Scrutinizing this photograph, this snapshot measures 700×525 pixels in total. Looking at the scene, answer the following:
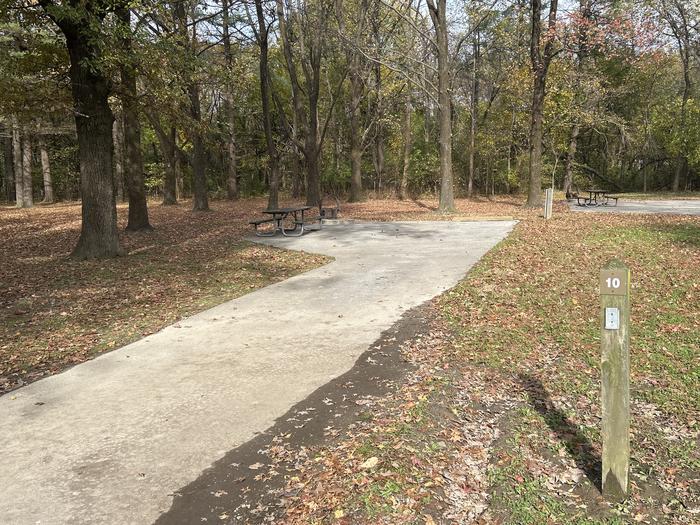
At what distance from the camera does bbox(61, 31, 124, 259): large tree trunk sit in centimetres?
944

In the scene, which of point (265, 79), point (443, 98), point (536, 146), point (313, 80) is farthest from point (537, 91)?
point (265, 79)

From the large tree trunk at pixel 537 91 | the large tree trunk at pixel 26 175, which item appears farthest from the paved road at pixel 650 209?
the large tree trunk at pixel 26 175

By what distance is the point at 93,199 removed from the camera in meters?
10.0

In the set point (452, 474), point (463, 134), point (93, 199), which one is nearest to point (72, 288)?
point (93, 199)

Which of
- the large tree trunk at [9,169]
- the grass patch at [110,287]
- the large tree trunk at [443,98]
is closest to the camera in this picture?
the grass patch at [110,287]

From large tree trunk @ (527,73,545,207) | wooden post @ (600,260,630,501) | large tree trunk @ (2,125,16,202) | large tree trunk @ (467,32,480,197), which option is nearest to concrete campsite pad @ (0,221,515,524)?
wooden post @ (600,260,630,501)

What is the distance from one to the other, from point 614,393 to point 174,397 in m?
3.19

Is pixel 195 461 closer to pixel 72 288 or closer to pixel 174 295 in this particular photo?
pixel 174 295

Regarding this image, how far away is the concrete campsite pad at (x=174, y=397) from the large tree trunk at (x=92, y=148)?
177 inches

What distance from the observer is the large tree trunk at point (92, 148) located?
944 centimetres

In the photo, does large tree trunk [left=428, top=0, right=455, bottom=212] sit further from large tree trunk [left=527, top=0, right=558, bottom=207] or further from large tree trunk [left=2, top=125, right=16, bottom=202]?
large tree trunk [left=2, top=125, right=16, bottom=202]

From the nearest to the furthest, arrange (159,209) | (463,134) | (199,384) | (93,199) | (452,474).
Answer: (452,474) → (199,384) → (93,199) → (159,209) → (463,134)

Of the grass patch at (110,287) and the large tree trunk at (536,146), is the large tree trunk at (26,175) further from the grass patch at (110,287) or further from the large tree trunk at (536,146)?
the large tree trunk at (536,146)

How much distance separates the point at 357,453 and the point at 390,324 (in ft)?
9.19
